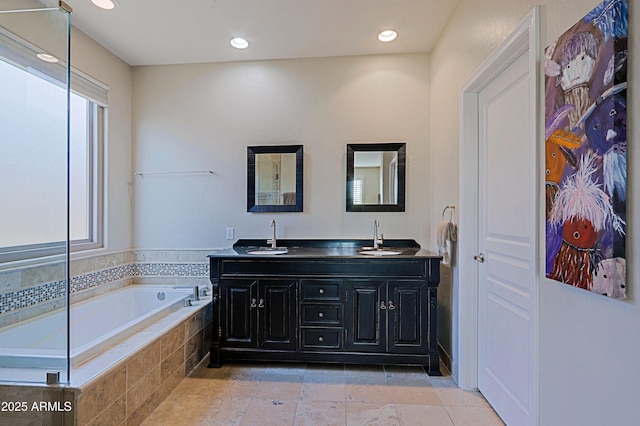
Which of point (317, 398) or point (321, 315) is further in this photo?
point (321, 315)

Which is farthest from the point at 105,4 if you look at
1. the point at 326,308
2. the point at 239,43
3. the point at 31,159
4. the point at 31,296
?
the point at 326,308

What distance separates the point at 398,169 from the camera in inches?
118

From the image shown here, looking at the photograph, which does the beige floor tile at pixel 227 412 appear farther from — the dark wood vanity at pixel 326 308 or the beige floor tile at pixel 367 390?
the beige floor tile at pixel 367 390

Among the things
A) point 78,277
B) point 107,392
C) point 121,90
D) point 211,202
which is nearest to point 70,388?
point 107,392

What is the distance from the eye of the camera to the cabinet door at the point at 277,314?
8.13ft

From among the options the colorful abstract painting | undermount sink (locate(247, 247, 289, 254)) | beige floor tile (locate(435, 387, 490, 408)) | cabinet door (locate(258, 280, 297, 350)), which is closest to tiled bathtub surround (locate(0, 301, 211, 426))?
cabinet door (locate(258, 280, 297, 350))

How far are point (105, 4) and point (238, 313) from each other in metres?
2.47

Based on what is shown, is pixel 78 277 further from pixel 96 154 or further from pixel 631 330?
pixel 631 330

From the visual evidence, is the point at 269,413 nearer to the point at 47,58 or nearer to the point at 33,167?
the point at 33,167

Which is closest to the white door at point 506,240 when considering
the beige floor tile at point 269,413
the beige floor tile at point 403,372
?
the beige floor tile at point 403,372

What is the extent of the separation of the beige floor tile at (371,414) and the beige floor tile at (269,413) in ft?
1.17

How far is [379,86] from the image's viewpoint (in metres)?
3.02

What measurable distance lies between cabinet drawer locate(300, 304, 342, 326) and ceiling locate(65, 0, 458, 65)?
223 cm

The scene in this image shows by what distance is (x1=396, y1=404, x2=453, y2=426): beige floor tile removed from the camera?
186 cm
